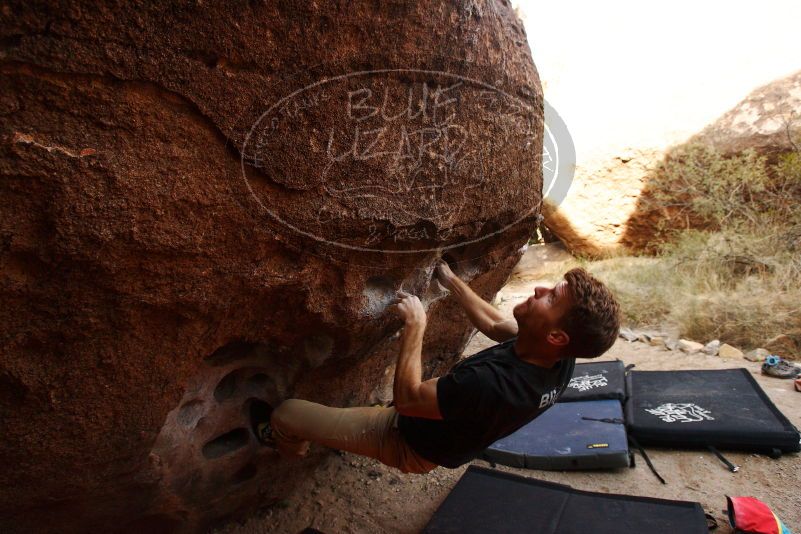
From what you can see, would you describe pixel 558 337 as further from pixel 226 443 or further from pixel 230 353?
pixel 226 443

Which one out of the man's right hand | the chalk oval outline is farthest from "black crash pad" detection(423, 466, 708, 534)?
the chalk oval outline

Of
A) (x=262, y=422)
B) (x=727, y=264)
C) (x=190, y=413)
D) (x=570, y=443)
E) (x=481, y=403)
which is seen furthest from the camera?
(x=727, y=264)

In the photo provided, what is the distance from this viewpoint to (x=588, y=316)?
154 cm

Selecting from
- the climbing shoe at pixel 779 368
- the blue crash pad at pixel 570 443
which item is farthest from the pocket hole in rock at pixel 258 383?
the climbing shoe at pixel 779 368

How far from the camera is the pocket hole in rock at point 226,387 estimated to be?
1.85 meters

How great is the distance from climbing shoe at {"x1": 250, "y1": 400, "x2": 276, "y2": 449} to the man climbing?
10 cm

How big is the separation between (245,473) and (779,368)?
3535 millimetres

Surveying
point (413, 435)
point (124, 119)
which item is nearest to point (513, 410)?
point (413, 435)

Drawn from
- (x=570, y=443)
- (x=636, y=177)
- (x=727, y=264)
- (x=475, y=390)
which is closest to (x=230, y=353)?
(x=475, y=390)

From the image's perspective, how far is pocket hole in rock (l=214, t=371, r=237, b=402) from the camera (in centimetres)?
185

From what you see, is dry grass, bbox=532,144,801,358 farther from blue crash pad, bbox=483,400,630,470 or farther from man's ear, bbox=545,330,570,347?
man's ear, bbox=545,330,570,347

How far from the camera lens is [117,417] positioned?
1447 mm

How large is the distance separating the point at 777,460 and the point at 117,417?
2920mm

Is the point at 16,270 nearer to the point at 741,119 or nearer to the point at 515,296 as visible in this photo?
the point at 515,296
